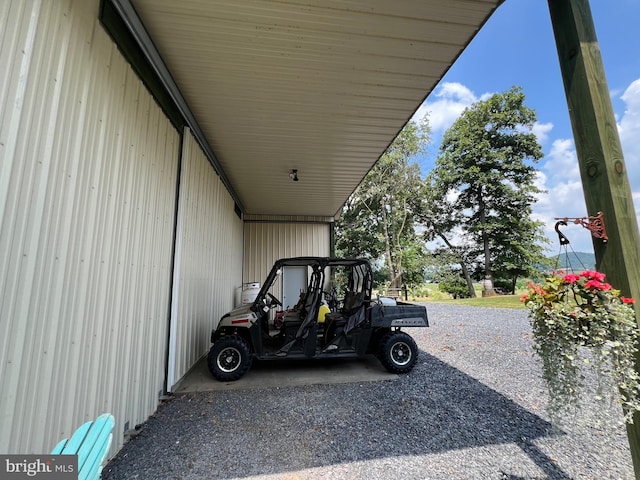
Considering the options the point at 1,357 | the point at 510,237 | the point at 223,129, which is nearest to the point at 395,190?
the point at 510,237

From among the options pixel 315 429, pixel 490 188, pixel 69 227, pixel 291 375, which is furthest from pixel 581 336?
pixel 490 188

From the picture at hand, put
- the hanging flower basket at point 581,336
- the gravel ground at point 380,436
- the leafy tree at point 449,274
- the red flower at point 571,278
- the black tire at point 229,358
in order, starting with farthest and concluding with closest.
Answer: the leafy tree at point 449,274, the black tire at point 229,358, the gravel ground at point 380,436, the red flower at point 571,278, the hanging flower basket at point 581,336

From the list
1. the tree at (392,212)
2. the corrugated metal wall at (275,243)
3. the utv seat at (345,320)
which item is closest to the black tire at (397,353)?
the utv seat at (345,320)

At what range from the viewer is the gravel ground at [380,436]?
1.78 m

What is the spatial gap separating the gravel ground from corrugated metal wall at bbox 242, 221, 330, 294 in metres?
4.84

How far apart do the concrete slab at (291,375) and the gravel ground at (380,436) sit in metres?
0.17

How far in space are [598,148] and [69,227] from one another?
9.17 ft

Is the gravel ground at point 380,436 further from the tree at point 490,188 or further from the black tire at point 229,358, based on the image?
the tree at point 490,188

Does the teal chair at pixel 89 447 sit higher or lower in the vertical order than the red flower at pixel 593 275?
lower

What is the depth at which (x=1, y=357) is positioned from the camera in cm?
115

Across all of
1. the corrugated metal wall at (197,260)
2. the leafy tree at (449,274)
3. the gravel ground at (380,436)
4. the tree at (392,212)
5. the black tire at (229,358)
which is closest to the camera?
the gravel ground at (380,436)

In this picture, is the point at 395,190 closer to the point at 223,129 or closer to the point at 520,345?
the point at 520,345

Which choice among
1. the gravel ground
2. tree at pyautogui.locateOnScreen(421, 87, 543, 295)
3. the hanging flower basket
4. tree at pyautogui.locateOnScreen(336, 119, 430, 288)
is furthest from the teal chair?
tree at pyautogui.locateOnScreen(421, 87, 543, 295)

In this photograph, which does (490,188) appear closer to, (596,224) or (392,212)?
(392,212)
